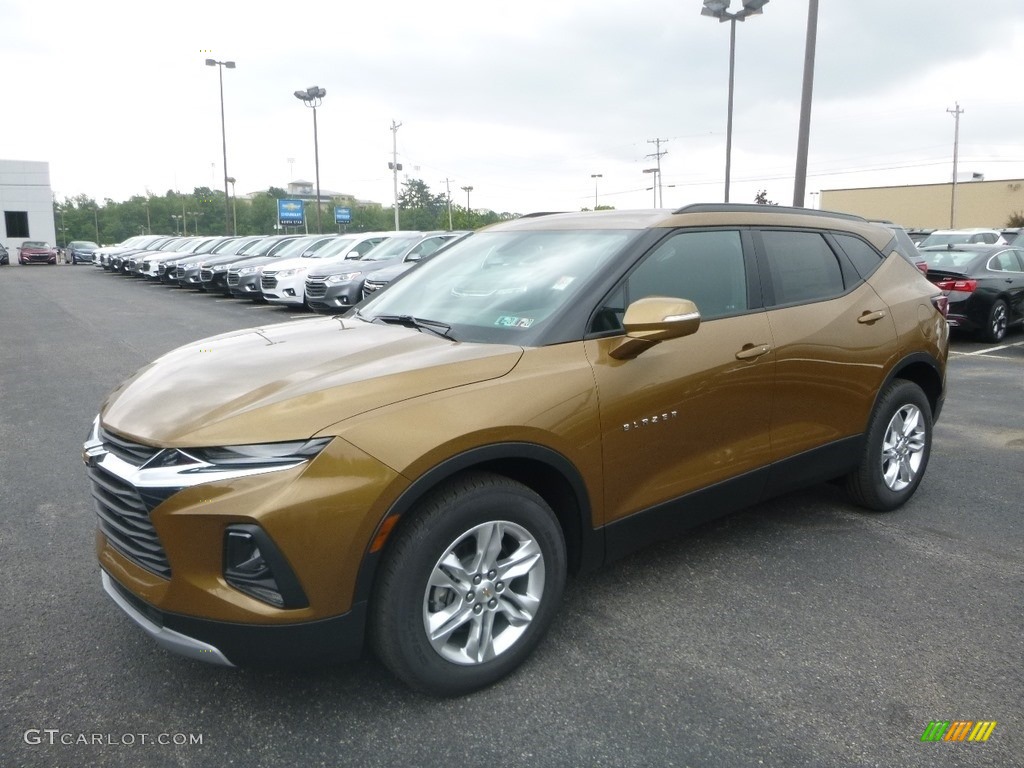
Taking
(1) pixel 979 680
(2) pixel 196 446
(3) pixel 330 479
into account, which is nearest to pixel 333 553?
(3) pixel 330 479

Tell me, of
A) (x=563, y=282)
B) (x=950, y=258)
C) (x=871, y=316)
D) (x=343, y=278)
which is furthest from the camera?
(x=343, y=278)

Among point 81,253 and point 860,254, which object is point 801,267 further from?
point 81,253

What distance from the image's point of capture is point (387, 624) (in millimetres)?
Result: 2621

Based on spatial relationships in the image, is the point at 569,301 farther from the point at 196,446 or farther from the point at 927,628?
the point at 927,628

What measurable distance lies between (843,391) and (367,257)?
45.7 feet

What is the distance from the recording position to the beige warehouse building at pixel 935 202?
7300 cm

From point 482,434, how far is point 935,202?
86.8 meters

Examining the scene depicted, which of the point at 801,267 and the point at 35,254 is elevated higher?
the point at 35,254

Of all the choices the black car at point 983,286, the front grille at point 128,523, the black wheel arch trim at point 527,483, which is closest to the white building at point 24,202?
the black car at point 983,286

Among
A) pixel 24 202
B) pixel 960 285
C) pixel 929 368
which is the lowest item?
pixel 929 368

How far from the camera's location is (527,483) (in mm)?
3094

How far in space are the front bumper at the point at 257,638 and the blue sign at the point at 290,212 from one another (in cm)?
7409

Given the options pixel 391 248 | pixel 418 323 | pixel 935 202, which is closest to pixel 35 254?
pixel 391 248

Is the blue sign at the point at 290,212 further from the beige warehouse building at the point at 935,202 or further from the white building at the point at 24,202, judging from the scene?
the beige warehouse building at the point at 935,202
